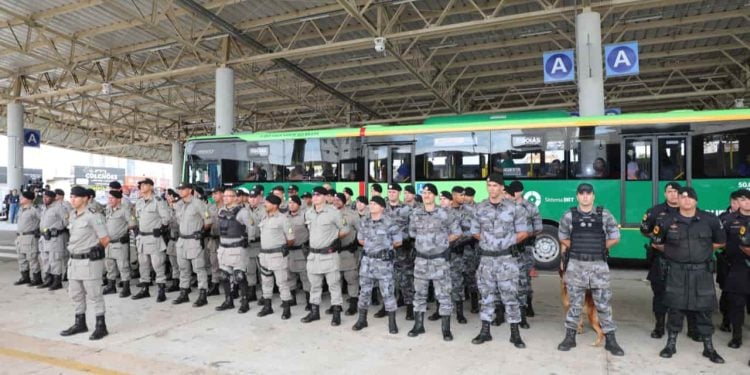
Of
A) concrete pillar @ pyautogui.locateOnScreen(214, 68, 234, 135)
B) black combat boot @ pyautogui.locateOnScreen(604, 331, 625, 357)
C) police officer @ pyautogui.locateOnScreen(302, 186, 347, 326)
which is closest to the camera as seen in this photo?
black combat boot @ pyautogui.locateOnScreen(604, 331, 625, 357)

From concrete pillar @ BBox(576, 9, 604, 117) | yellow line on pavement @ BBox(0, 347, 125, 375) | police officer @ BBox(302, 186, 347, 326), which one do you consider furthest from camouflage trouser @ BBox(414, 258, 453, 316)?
concrete pillar @ BBox(576, 9, 604, 117)

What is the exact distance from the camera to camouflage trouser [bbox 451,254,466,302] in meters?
5.22

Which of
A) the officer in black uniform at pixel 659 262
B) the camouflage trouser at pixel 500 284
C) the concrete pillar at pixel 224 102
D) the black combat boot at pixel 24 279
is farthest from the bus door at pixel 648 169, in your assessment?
the concrete pillar at pixel 224 102

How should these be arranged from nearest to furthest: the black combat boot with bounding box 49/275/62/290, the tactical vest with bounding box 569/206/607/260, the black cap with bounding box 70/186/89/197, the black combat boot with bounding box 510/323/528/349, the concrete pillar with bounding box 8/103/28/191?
the tactical vest with bounding box 569/206/607/260 < the black combat boot with bounding box 510/323/528/349 < the black cap with bounding box 70/186/89/197 < the black combat boot with bounding box 49/275/62/290 < the concrete pillar with bounding box 8/103/28/191

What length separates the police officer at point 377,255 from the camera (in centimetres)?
484

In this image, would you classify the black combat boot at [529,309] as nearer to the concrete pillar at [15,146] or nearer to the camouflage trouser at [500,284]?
the camouflage trouser at [500,284]

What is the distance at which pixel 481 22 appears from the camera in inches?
394

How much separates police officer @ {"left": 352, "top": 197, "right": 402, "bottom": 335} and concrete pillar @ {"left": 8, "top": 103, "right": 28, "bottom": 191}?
17.8m

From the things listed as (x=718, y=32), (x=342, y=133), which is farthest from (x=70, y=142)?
(x=718, y=32)

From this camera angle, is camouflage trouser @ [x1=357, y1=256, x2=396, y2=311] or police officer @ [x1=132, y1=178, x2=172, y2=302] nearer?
camouflage trouser @ [x1=357, y1=256, x2=396, y2=311]

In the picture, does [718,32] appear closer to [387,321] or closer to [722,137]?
[722,137]

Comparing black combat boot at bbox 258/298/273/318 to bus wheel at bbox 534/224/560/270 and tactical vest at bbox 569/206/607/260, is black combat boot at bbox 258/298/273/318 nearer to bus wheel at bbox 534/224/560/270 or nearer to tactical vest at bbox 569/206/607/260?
tactical vest at bbox 569/206/607/260

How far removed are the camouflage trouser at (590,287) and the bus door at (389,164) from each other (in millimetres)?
4606

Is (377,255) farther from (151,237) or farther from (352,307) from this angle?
(151,237)
